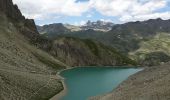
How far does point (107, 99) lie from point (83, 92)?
4576 cm

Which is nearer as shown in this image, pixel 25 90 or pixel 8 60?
pixel 25 90

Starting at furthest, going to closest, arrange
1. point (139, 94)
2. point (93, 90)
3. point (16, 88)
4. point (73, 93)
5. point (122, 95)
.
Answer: point (93, 90) → point (73, 93) → point (16, 88) → point (122, 95) → point (139, 94)

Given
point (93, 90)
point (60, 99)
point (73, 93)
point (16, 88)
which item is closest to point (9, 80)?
point (16, 88)

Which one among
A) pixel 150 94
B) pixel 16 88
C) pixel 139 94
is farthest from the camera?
pixel 16 88

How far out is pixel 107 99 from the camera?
87.9m

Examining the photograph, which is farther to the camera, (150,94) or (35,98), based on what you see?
(35,98)

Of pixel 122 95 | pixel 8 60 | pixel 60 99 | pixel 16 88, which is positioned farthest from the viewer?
pixel 8 60

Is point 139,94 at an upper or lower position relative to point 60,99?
upper

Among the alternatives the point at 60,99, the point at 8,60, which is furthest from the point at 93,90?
the point at 8,60

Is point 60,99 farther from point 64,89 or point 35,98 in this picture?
point 64,89

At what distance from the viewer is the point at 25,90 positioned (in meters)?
110

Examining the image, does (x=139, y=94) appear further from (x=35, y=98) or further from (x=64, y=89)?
(x=64, y=89)

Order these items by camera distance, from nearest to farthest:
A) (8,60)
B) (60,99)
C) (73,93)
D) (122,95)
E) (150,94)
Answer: (150,94)
(122,95)
(60,99)
(73,93)
(8,60)

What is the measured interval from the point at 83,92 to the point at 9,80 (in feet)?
113
